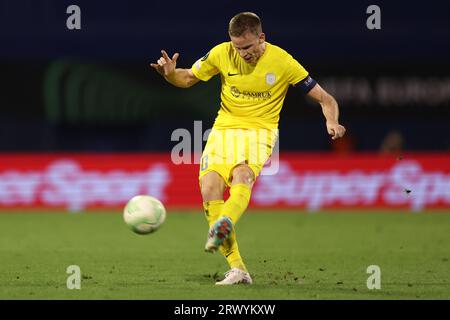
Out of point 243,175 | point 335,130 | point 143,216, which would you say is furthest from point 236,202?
point 335,130

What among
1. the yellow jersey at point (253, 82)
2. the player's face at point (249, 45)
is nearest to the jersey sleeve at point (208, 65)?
the yellow jersey at point (253, 82)

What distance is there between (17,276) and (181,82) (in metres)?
2.41

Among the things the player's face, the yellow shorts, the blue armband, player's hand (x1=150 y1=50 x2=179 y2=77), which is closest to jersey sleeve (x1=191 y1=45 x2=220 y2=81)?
player's hand (x1=150 y1=50 x2=179 y2=77)

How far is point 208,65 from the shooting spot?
29.0ft

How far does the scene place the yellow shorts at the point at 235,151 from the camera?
8570mm

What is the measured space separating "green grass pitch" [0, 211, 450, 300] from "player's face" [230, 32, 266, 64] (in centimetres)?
201

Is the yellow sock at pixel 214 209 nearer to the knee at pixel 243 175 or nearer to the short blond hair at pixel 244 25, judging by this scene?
the knee at pixel 243 175

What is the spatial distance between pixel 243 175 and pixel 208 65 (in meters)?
1.14

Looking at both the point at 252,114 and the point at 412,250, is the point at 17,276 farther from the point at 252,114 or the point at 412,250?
the point at 412,250

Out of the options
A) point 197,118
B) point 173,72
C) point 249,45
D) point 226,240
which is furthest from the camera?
point 197,118

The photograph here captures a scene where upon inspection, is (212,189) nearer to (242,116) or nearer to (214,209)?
(214,209)

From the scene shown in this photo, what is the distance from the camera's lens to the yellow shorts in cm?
857

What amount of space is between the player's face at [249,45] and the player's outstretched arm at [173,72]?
0.69 m

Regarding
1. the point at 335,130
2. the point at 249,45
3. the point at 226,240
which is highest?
the point at 249,45
